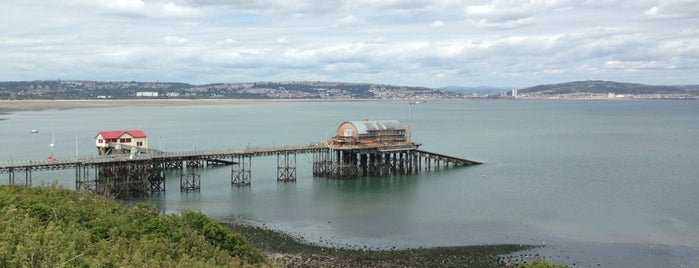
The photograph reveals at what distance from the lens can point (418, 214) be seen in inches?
2083

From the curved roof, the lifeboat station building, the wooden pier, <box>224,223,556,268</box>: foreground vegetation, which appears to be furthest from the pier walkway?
<box>224,223,556,268</box>: foreground vegetation

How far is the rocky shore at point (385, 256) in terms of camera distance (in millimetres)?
37969

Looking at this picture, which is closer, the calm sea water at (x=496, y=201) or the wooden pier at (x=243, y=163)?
the calm sea water at (x=496, y=201)

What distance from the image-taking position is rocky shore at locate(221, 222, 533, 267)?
3797cm

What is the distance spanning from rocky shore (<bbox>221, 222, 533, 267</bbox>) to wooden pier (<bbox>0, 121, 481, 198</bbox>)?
18795 mm

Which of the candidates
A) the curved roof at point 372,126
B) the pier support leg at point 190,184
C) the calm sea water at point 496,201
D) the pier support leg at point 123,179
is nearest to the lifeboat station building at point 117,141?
the calm sea water at point 496,201

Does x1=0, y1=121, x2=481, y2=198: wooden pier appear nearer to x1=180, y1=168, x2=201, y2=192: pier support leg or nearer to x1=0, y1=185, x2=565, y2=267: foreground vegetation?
x1=180, y1=168, x2=201, y2=192: pier support leg

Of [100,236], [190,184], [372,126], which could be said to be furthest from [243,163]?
[100,236]

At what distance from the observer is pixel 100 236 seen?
2927cm

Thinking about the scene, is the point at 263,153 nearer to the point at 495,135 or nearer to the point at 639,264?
the point at 639,264

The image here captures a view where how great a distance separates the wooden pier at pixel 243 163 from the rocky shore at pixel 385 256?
61.7 ft

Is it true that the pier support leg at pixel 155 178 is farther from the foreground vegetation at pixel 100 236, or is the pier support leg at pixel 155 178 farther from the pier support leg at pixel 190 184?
the foreground vegetation at pixel 100 236

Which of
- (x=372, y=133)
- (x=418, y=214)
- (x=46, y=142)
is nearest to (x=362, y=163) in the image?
(x=372, y=133)

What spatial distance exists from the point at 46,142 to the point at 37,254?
86.3 metres
